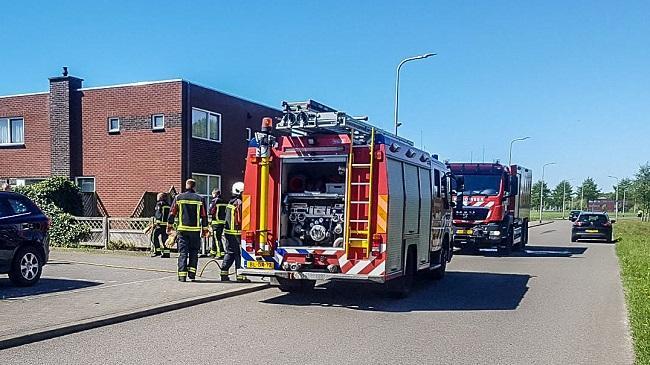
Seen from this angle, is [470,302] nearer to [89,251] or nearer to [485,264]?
[485,264]

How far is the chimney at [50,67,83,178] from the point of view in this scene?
23.1 m

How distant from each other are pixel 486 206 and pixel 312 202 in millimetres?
11432

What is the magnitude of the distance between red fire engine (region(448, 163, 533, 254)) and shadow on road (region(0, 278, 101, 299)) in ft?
41.9

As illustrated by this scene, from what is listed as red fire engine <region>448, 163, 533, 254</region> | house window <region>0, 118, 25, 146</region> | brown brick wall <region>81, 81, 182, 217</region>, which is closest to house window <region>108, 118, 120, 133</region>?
brown brick wall <region>81, 81, 182, 217</region>

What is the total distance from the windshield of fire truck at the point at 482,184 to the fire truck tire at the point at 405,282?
32.7ft

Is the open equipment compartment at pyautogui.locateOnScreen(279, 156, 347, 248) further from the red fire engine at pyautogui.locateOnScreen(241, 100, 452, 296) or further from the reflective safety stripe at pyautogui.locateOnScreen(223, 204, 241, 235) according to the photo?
the reflective safety stripe at pyautogui.locateOnScreen(223, 204, 241, 235)

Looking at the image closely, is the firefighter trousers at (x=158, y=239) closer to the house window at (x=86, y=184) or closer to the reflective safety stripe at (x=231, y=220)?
the reflective safety stripe at (x=231, y=220)

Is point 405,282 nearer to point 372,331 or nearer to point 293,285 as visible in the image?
point 293,285

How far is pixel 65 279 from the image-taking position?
12.0 metres

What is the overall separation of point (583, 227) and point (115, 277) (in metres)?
25.7

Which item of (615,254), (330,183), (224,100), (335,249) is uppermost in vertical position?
(224,100)

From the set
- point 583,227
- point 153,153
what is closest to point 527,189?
point 583,227

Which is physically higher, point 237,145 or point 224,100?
point 224,100

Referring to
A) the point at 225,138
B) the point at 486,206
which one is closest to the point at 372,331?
the point at 486,206
